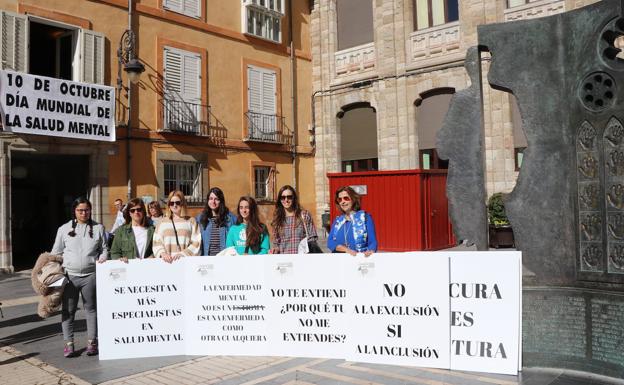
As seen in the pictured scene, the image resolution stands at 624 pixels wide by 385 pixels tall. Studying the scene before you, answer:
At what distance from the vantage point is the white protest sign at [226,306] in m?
5.27

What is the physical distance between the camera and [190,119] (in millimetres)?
16219

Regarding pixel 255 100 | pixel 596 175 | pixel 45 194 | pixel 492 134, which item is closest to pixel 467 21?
pixel 492 134

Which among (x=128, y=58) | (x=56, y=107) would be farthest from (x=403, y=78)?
(x=56, y=107)

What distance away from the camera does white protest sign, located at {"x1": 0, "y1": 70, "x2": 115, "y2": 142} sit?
38.4 ft

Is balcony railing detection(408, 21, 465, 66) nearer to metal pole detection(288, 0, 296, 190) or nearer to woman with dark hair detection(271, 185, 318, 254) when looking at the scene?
metal pole detection(288, 0, 296, 190)

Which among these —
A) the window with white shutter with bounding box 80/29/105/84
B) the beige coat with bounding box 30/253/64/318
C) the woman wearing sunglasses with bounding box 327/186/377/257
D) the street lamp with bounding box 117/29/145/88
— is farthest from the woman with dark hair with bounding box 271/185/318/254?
the window with white shutter with bounding box 80/29/105/84

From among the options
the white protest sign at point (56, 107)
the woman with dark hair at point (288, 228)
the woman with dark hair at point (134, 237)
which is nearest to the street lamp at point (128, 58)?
the white protest sign at point (56, 107)

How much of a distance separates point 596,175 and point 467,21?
13.0 metres

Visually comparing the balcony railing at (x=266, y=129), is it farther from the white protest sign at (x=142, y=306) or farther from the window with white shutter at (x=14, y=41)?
the white protest sign at (x=142, y=306)

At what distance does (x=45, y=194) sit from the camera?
643 inches

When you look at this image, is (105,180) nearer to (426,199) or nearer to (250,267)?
(426,199)

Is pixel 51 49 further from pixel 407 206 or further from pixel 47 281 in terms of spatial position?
pixel 47 281

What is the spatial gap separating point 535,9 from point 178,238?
44.6ft

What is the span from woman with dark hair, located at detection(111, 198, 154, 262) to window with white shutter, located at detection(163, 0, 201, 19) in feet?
38.1
